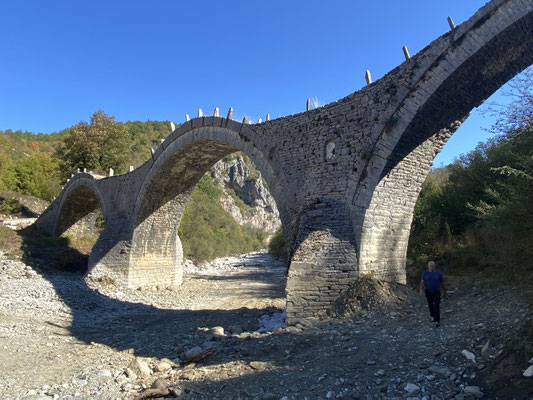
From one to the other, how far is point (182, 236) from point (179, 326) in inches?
731

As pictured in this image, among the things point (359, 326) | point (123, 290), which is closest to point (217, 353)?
point (359, 326)

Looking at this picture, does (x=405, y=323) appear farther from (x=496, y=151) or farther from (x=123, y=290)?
(x=123, y=290)

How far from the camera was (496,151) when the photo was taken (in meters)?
10.5

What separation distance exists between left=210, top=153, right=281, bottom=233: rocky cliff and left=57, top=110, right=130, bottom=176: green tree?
35.5 meters

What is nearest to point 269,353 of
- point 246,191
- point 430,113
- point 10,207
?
point 430,113

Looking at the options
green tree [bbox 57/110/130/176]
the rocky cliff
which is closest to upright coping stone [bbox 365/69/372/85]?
green tree [bbox 57/110/130/176]

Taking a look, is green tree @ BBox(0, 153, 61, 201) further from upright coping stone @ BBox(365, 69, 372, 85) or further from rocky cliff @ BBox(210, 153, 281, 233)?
rocky cliff @ BBox(210, 153, 281, 233)

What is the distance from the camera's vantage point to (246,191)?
2621 inches

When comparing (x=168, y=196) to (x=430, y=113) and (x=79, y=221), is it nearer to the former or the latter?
(x=430, y=113)

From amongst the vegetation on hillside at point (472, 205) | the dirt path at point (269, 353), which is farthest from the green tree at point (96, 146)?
the vegetation on hillside at point (472, 205)

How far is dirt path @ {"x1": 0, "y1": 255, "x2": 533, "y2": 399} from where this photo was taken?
3912 millimetres

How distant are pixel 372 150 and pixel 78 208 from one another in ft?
64.8

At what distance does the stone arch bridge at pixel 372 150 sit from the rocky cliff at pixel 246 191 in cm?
5400

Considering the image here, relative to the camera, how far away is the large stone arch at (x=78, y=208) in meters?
18.6
